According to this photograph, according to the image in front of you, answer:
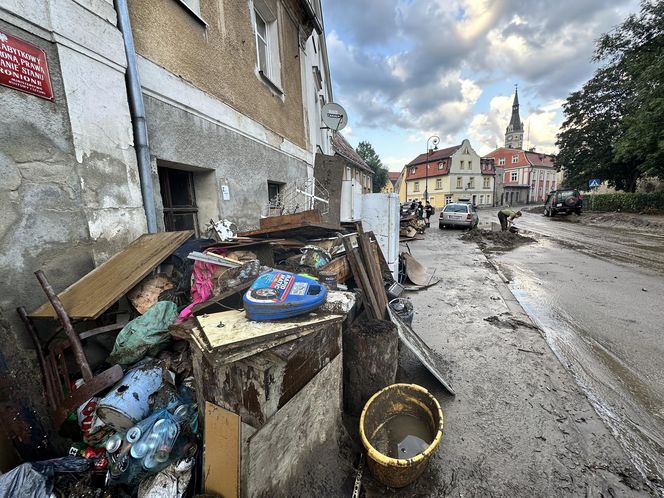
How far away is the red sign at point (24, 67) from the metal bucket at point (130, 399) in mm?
2096

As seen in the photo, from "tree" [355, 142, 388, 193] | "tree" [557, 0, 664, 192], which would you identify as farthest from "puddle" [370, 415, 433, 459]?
"tree" [355, 142, 388, 193]

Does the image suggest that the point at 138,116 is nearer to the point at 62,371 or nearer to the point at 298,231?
the point at 298,231

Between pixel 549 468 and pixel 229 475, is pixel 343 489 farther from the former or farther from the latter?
pixel 549 468

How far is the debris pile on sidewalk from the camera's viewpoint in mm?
1414

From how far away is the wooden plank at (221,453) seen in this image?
1.39 metres

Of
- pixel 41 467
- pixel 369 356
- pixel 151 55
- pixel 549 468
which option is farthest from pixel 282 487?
pixel 151 55

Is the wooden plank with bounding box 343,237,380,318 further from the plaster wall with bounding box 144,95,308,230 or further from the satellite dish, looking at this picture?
the satellite dish

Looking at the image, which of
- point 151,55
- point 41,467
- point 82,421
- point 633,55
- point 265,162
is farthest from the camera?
point 633,55

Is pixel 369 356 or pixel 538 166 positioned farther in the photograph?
pixel 538 166

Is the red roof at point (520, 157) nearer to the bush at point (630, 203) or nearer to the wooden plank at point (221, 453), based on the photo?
the bush at point (630, 203)

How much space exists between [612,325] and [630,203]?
2266cm

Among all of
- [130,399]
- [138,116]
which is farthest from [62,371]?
[138,116]

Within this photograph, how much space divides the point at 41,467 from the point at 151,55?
12.0ft

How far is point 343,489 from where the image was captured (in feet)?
5.77
